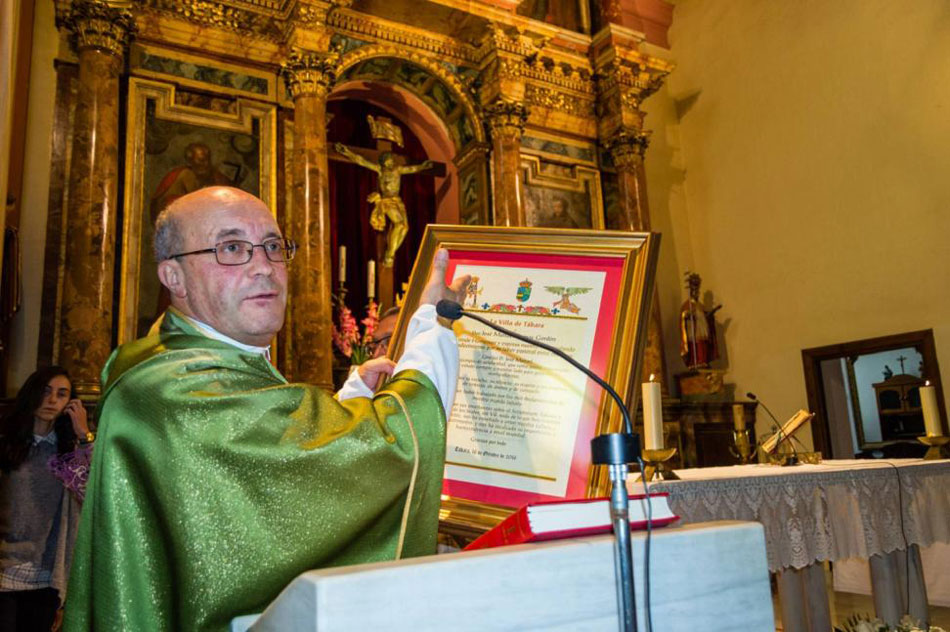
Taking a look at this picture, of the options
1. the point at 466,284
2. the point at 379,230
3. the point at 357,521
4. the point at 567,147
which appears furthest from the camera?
the point at 567,147

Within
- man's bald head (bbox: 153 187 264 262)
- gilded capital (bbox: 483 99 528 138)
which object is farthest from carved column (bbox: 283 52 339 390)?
man's bald head (bbox: 153 187 264 262)

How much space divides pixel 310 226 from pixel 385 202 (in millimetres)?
1652

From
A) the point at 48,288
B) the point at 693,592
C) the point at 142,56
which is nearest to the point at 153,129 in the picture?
the point at 142,56

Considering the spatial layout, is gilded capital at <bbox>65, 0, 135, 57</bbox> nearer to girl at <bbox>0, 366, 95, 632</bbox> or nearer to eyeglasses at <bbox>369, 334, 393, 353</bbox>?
girl at <bbox>0, 366, 95, 632</bbox>

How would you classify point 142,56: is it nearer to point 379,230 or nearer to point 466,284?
point 379,230

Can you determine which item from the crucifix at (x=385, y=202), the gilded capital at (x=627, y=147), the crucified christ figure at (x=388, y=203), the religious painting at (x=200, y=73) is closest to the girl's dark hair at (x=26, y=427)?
the religious painting at (x=200, y=73)

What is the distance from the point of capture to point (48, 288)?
5.90 m

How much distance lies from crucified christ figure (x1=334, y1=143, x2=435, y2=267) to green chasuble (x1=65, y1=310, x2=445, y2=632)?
648 centimetres

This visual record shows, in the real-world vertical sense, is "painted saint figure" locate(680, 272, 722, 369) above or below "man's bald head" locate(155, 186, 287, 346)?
above

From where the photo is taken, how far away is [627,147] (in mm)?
8906

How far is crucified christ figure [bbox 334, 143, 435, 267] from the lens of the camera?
8.09m

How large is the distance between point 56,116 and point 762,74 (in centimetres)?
802

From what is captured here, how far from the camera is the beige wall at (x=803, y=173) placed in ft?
24.8

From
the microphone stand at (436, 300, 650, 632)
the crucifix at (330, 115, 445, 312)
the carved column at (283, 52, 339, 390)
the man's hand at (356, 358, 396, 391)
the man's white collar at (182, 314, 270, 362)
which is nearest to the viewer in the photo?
the microphone stand at (436, 300, 650, 632)
